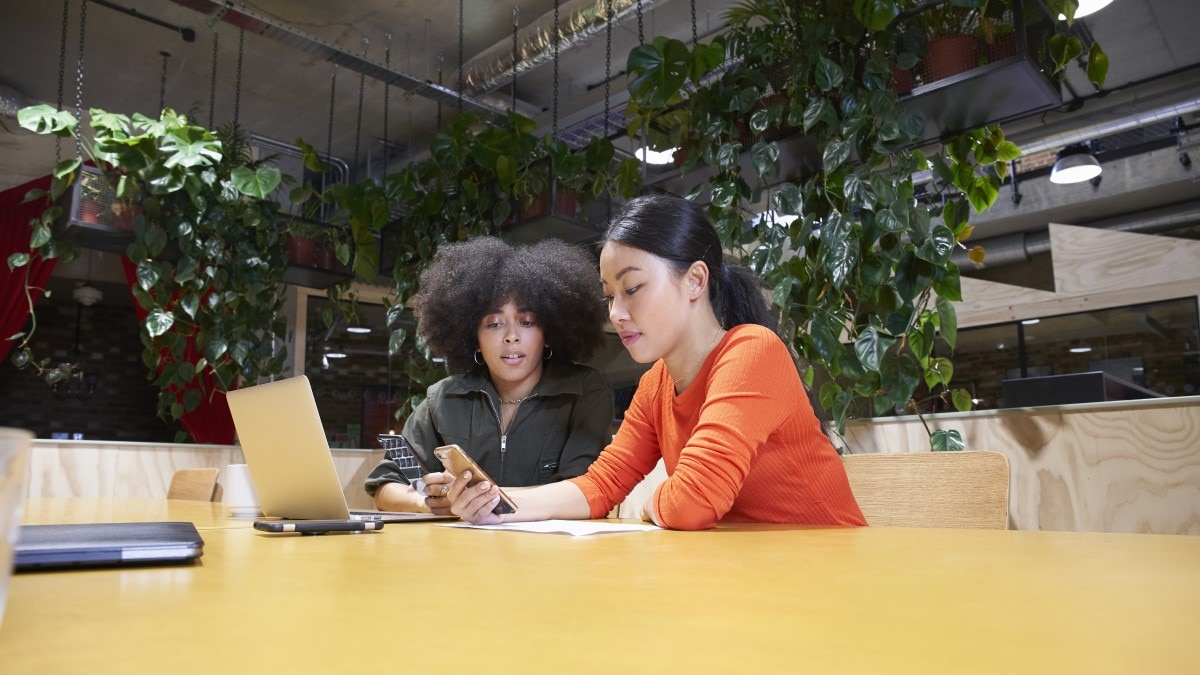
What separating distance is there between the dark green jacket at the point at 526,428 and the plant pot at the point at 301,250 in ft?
8.36

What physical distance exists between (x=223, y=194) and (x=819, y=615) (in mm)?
4263

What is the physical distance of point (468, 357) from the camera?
2660mm

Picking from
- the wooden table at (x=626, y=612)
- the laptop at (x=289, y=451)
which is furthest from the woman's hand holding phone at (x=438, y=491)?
the wooden table at (x=626, y=612)

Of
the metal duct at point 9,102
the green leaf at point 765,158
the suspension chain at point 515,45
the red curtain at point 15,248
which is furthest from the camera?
the red curtain at point 15,248

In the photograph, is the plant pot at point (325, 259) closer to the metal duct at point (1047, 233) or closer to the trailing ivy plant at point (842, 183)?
the trailing ivy plant at point (842, 183)

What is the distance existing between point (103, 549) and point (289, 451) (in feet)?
2.36

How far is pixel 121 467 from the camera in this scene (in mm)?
3943

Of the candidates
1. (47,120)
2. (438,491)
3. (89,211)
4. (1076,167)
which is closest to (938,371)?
(438,491)

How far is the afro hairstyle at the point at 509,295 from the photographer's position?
248 centimetres

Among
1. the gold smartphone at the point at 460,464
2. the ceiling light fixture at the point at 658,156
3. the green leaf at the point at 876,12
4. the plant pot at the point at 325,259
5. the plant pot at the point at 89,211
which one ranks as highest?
the green leaf at the point at 876,12

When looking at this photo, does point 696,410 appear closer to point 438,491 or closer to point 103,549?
point 438,491

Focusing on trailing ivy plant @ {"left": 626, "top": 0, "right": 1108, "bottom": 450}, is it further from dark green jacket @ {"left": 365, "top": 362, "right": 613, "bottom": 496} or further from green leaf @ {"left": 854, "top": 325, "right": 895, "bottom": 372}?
dark green jacket @ {"left": 365, "top": 362, "right": 613, "bottom": 496}

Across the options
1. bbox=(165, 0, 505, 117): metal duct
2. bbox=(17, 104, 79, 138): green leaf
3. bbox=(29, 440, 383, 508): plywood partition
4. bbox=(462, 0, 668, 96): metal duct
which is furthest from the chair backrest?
bbox=(17, 104, 79, 138): green leaf

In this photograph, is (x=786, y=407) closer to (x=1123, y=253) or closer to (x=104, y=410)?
(x=1123, y=253)
